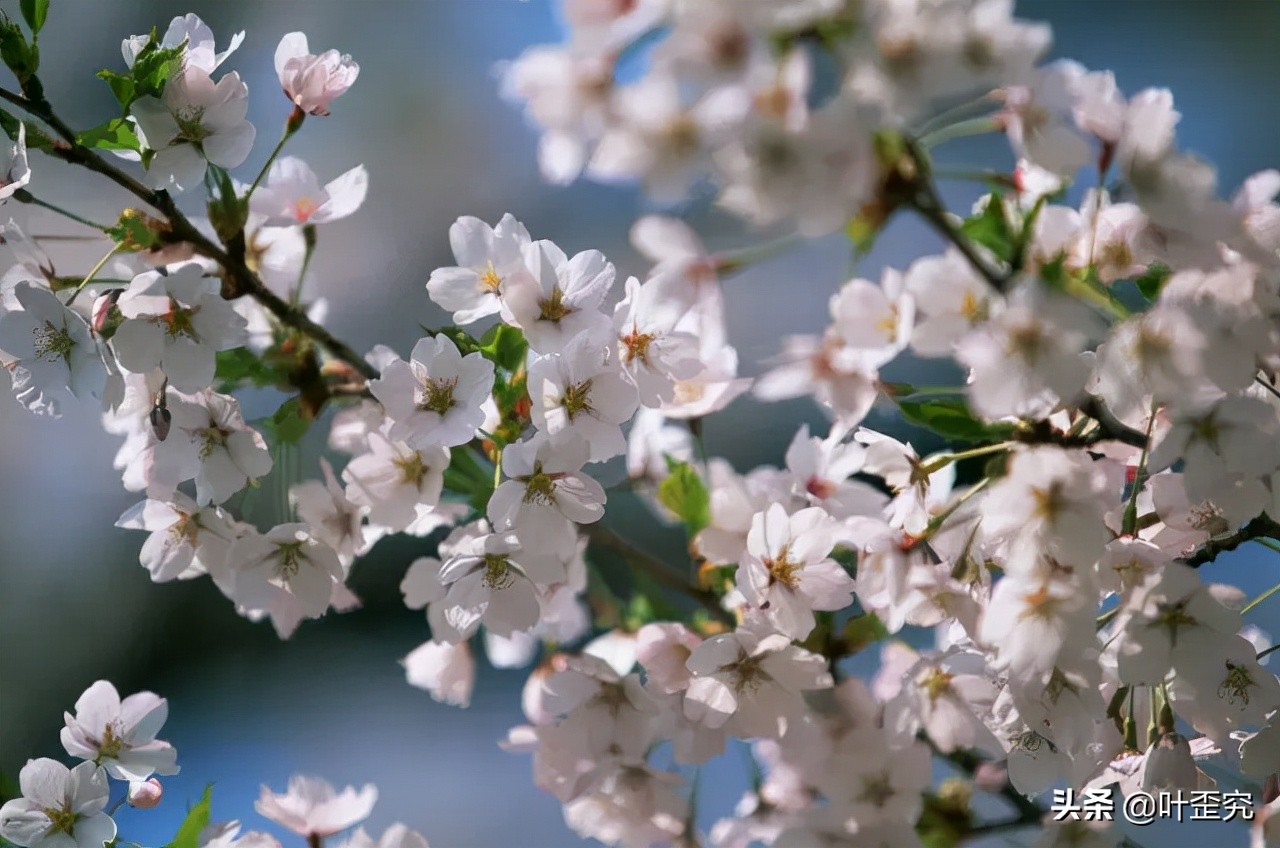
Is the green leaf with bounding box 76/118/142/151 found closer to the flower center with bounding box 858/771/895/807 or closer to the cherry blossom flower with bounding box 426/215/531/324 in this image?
the cherry blossom flower with bounding box 426/215/531/324

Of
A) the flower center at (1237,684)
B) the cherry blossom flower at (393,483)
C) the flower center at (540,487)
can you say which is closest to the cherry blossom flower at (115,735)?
the cherry blossom flower at (393,483)

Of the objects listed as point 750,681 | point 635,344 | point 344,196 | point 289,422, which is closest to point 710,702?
point 750,681

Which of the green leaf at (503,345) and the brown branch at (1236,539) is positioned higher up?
the green leaf at (503,345)

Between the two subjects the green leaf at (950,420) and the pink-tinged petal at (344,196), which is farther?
the pink-tinged petal at (344,196)

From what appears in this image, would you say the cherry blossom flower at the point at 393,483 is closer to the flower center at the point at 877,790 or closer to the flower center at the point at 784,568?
the flower center at the point at 784,568

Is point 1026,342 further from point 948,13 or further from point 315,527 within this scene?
point 315,527

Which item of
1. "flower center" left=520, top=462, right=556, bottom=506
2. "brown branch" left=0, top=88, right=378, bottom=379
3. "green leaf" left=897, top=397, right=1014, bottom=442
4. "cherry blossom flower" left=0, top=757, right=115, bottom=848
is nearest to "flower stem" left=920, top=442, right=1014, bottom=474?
"green leaf" left=897, top=397, right=1014, bottom=442

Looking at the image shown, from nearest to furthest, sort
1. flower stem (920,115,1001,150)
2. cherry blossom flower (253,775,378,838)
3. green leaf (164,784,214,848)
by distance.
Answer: flower stem (920,115,1001,150), green leaf (164,784,214,848), cherry blossom flower (253,775,378,838)
